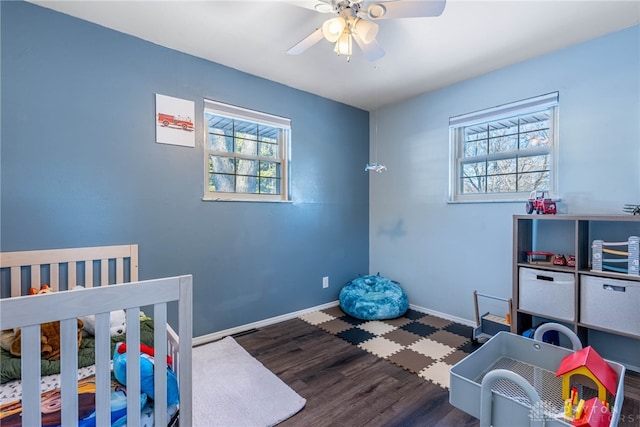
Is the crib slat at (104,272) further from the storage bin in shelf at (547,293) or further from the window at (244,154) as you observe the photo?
the storage bin in shelf at (547,293)

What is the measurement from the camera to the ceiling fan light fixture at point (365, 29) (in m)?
1.74

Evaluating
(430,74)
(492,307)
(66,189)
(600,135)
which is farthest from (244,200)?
(600,135)

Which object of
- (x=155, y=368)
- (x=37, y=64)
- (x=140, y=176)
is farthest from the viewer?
(x=140, y=176)

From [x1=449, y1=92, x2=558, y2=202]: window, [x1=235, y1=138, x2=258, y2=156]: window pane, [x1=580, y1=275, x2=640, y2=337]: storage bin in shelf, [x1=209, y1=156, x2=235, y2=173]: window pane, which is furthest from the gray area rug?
[x1=449, y1=92, x2=558, y2=202]: window

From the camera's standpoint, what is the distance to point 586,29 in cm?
216

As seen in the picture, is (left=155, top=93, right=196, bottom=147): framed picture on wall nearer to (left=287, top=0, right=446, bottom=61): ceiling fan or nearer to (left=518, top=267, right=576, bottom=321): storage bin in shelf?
(left=287, top=0, right=446, bottom=61): ceiling fan

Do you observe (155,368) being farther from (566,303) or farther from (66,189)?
(566,303)

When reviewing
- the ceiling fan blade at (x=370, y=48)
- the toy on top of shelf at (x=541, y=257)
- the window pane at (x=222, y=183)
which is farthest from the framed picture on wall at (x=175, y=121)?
the toy on top of shelf at (x=541, y=257)

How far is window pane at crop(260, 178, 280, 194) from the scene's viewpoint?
3117 mm

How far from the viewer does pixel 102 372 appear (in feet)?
3.28

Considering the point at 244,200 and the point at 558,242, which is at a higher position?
the point at 244,200

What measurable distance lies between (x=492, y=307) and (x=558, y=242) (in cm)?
80

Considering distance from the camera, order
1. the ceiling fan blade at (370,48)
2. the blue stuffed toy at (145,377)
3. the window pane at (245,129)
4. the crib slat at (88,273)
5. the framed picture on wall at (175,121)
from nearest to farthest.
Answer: the blue stuffed toy at (145,377)
the ceiling fan blade at (370,48)
the crib slat at (88,273)
the framed picture on wall at (175,121)
the window pane at (245,129)

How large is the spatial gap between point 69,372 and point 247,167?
7.39 ft
